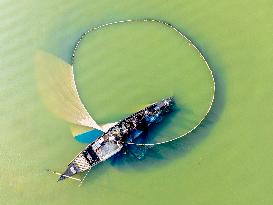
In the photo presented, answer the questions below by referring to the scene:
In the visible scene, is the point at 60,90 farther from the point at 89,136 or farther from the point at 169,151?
the point at 169,151

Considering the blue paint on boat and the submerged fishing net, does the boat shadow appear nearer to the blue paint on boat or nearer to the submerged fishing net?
the blue paint on boat

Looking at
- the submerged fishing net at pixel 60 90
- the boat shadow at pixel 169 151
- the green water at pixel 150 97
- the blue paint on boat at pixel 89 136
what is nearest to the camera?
the green water at pixel 150 97

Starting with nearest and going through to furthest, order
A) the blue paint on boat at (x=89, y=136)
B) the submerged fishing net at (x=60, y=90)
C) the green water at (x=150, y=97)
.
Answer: the green water at (x=150, y=97)
the blue paint on boat at (x=89, y=136)
the submerged fishing net at (x=60, y=90)

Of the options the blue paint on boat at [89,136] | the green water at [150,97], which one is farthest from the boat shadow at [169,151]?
the blue paint on boat at [89,136]

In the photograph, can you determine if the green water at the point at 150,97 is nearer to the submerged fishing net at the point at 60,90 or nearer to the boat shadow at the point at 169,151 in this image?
the boat shadow at the point at 169,151

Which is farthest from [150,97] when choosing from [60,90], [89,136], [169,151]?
[60,90]

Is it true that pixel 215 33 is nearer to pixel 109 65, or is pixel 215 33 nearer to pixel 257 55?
pixel 257 55

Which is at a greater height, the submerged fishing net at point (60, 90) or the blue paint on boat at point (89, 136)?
the submerged fishing net at point (60, 90)

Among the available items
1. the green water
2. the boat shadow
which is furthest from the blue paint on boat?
the boat shadow
